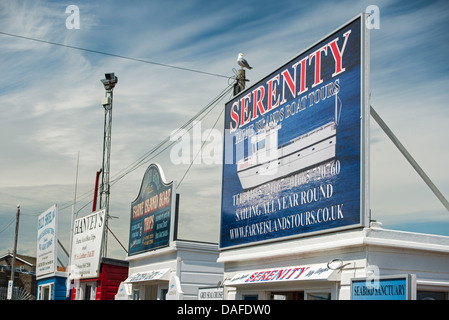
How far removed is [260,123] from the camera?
14125 millimetres

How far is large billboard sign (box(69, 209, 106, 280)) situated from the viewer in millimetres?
23688

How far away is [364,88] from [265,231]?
4586 millimetres

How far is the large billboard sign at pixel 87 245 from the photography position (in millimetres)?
23688

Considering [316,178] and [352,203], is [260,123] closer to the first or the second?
[316,178]

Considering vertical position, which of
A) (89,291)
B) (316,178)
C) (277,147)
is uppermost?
(277,147)

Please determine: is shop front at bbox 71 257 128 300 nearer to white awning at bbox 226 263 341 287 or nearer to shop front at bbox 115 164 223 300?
shop front at bbox 115 164 223 300

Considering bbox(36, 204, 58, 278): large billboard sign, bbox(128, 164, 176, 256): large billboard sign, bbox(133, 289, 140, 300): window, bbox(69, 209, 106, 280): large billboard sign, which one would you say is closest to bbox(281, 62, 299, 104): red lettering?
bbox(128, 164, 176, 256): large billboard sign

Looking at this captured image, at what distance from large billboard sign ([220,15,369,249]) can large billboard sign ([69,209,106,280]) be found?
32.9 ft

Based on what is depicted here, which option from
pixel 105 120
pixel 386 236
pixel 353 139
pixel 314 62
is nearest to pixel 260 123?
pixel 314 62

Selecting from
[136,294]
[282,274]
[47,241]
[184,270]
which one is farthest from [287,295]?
[47,241]

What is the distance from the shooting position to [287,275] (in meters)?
11.7

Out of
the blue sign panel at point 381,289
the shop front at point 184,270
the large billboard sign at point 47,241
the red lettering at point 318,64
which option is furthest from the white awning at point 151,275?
the blue sign panel at point 381,289

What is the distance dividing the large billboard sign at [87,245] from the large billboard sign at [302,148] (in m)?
10.0

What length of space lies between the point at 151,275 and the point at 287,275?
8335 millimetres
